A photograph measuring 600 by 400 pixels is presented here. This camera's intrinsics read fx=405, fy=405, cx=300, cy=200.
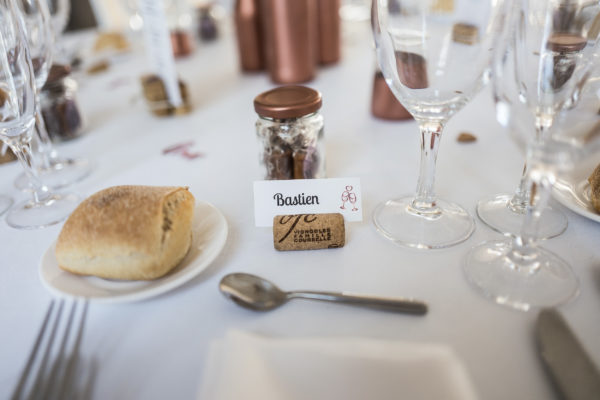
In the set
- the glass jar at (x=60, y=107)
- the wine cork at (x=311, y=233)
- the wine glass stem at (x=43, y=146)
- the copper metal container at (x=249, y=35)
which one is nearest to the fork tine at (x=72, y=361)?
the wine cork at (x=311, y=233)

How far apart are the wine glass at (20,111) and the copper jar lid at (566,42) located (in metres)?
0.74

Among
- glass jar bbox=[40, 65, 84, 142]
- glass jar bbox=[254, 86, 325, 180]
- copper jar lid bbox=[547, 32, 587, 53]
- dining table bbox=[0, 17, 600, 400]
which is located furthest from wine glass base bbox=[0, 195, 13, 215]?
copper jar lid bbox=[547, 32, 587, 53]

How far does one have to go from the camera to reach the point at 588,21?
48 cm

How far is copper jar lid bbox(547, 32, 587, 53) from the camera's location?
0.48m

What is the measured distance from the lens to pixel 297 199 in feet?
1.88

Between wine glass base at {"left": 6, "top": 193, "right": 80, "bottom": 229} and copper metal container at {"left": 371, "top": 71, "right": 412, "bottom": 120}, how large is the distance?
2.21ft

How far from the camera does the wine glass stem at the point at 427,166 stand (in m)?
0.56

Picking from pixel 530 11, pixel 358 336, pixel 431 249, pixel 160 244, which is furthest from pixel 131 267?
pixel 530 11

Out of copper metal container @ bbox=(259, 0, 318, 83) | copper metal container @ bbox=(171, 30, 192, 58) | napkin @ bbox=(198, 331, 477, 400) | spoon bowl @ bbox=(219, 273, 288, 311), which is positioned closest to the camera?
napkin @ bbox=(198, 331, 477, 400)

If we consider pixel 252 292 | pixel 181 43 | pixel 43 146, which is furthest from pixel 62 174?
pixel 181 43

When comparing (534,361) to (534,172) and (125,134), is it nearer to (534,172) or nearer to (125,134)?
(534,172)

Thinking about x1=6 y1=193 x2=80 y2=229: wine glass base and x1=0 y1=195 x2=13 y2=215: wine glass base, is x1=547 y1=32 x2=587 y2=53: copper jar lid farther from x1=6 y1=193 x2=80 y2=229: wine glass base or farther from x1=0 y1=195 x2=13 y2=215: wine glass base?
x1=0 y1=195 x2=13 y2=215: wine glass base

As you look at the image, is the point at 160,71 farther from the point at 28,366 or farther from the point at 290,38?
the point at 28,366

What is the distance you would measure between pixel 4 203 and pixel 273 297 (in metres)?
0.60
